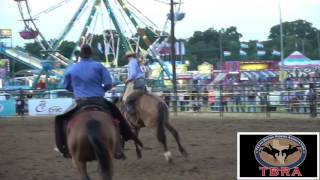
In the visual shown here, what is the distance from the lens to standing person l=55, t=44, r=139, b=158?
744cm

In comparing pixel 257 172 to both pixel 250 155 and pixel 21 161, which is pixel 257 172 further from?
pixel 21 161

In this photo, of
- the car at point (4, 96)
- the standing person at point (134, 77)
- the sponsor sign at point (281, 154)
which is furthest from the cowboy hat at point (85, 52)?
the car at point (4, 96)

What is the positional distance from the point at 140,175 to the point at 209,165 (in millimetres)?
1477

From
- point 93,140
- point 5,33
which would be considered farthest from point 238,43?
point 93,140

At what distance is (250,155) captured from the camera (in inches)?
261

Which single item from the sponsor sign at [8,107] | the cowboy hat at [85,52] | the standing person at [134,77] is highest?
the cowboy hat at [85,52]

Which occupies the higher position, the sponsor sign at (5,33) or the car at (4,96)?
the sponsor sign at (5,33)

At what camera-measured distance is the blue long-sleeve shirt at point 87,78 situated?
745 centimetres

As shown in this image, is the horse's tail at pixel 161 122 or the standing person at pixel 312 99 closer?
the horse's tail at pixel 161 122

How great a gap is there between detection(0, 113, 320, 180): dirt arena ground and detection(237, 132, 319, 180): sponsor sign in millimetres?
2367

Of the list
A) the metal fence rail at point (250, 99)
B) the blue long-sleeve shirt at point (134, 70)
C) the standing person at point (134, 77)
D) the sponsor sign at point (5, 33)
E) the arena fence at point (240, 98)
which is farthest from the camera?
the sponsor sign at point (5, 33)

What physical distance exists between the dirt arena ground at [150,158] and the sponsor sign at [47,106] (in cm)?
916

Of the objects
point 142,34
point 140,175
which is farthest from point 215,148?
point 142,34

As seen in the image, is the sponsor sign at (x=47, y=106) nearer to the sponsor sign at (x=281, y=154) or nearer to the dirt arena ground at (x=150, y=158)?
the dirt arena ground at (x=150, y=158)
